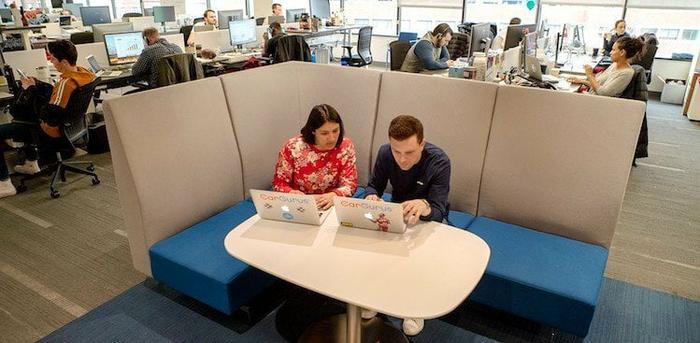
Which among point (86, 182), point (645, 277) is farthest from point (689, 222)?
point (86, 182)

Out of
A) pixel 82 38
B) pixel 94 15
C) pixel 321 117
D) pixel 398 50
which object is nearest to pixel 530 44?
pixel 398 50

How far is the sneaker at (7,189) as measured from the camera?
3.78m

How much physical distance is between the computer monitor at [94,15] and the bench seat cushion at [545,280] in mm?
8343

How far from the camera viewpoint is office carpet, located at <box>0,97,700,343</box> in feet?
8.28

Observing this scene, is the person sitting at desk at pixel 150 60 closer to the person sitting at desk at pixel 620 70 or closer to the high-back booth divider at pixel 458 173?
the high-back booth divider at pixel 458 173

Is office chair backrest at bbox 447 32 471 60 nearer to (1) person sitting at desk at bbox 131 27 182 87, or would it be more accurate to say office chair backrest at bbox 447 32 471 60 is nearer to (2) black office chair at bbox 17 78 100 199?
(1) person sitting at desk at bbox 131 27 182 87

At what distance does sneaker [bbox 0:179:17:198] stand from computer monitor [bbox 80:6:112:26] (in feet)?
17.7

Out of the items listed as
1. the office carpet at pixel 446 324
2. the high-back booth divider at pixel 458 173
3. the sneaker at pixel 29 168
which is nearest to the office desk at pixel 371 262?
the high-back booth divider at pixel 458 173

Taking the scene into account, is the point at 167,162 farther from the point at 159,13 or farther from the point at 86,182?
the point at 159,13

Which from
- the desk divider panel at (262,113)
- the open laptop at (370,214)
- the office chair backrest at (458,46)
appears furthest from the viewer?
the office chair backrest at (458,46)

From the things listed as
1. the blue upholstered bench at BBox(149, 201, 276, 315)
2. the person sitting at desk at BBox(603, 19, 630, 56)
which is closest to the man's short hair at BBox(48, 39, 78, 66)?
the blue upholstered bench at BBox(149, 201, 276, 315)

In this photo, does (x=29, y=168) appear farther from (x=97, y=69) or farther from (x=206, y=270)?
(x=206, y=270)

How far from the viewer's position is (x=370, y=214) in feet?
5.85

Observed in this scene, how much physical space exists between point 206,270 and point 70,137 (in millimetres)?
2353
